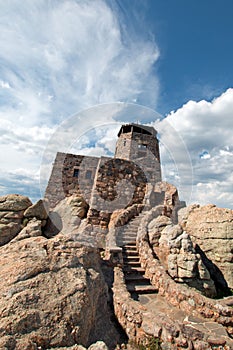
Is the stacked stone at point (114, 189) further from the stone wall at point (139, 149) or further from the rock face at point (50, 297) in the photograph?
the stone wall at point (139, 149)

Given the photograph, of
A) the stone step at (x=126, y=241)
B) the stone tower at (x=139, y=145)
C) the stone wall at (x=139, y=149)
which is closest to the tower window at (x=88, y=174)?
the stone tower at (x=139, y=145)

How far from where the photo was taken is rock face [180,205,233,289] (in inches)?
393

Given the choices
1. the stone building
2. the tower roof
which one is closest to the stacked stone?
the stone building

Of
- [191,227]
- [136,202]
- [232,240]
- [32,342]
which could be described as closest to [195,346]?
[32,342]

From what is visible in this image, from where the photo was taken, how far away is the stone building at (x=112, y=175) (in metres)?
14.5

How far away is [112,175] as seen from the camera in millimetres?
15242

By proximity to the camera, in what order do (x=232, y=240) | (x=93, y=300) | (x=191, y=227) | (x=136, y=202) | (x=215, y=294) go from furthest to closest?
(x=136, y=202), (x=191, y=227), (x=232, y=240), (x=215, y=294), (x=93, y=300)

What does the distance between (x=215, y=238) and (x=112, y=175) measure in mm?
8683

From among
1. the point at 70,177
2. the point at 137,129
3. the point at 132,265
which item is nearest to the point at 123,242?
the point at 132,265

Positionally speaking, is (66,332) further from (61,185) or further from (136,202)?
(61,185)

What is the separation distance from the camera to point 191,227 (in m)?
12.8

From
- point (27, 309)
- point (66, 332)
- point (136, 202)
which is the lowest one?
point (66, 332)

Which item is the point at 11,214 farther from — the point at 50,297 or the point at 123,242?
the point at 50,297

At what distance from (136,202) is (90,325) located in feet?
35.3
